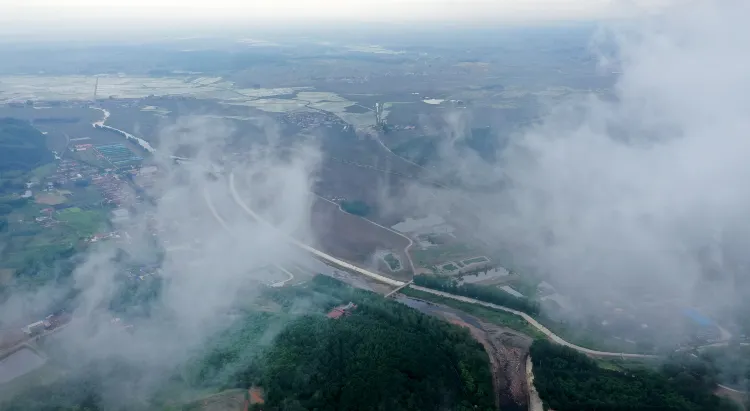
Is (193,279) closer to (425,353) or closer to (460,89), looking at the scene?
(425,353)

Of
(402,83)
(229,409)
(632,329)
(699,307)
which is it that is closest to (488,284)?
(632,329)

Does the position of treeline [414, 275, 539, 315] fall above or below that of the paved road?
above

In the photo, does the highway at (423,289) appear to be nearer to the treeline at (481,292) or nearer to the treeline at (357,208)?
the treeline at (481,292)

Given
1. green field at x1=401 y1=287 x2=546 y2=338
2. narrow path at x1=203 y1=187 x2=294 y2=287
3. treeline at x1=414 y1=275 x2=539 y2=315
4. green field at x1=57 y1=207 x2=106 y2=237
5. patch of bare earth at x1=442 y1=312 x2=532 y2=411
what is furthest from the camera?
green field at x1=57 y1=207 x2=106 y2=237

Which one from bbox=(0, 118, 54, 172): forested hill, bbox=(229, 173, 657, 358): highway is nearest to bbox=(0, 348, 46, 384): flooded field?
bbox=(229, 173, 657, 358): highway

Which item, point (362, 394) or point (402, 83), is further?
point (402, 83)

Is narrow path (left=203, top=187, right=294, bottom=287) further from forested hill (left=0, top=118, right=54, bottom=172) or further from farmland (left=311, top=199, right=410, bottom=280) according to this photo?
forested hill (left=0, top=118, right=54, bottom=172)

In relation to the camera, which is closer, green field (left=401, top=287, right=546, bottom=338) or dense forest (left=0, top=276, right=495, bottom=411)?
dense forest (left=0, top=276, right=495, bottom=411)
